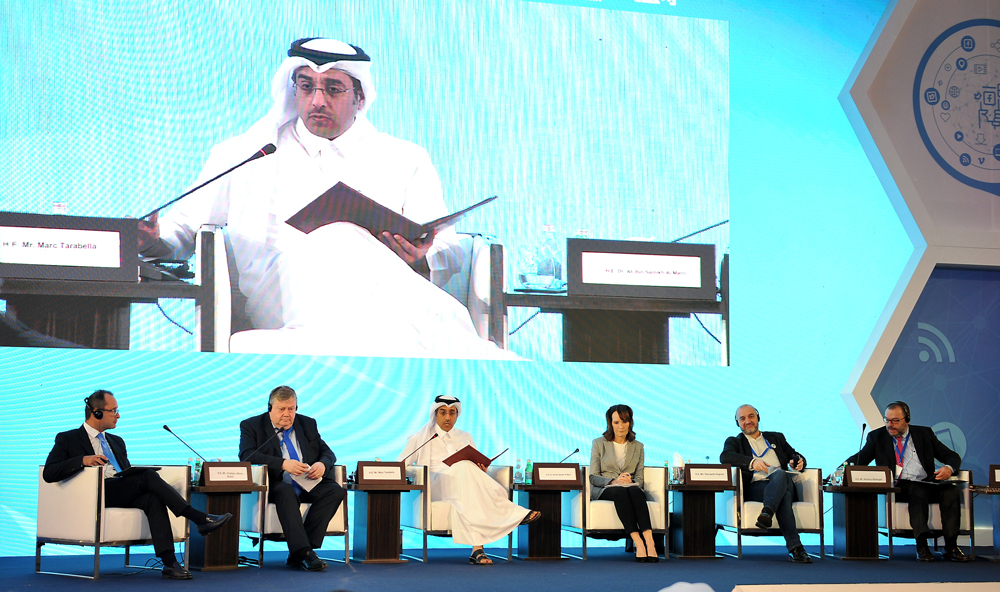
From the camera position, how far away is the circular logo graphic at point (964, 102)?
25.5ft

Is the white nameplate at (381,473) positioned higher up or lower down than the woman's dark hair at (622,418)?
lower down

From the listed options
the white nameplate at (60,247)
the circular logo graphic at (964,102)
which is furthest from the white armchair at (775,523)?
the white nameplate at (60,247)

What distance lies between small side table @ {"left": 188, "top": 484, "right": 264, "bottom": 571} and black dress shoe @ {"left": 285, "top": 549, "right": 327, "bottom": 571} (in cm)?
31

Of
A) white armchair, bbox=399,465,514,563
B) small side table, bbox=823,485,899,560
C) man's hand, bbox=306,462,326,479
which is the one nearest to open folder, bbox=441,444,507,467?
white armchair, bbox=399,465,514,563

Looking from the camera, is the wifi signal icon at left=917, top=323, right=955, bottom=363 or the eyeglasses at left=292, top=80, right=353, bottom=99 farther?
the wifi signal icon at left=917, top=323, right=955, bottom=363

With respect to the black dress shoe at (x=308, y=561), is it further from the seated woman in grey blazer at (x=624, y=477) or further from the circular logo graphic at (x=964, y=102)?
the circular logo graphic at (x=964, y=102)

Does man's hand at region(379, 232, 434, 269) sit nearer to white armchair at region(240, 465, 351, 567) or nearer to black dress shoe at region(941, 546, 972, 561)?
white armchair at region(240, 465, 351, 567)

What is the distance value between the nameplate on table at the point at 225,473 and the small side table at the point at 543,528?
61.3 inches

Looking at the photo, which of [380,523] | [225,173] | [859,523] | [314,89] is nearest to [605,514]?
[380,523]

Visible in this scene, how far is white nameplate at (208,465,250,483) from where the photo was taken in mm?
4957

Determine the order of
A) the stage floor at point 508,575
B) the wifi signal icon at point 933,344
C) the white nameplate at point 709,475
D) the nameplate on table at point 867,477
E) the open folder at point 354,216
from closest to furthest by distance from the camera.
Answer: the stage floor at point 508,575, the white nameplate at point 709,475, the nameplate on table at point 867,477, the open folder at point 354,216, the wifi signal icon at point 933,344

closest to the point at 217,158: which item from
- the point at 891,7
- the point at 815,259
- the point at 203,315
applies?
the point at 203,315

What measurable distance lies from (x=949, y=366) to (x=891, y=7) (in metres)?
2.86

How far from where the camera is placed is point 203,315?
6.07m
